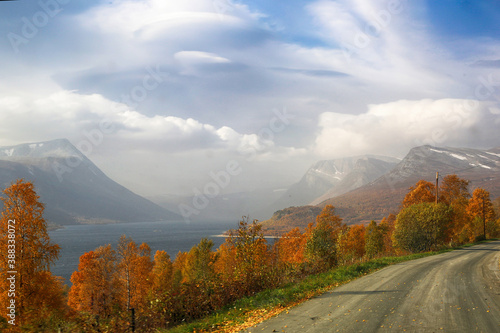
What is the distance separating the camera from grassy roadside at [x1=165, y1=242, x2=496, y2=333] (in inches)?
464

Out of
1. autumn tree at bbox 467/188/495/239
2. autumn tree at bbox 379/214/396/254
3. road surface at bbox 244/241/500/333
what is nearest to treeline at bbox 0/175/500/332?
autumn tree at bbox 467/188/495/239

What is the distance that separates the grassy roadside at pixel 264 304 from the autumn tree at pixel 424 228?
70.2ft

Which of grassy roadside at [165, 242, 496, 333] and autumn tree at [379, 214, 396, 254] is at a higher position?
grassy roadside at [165, 242, 496, 333]

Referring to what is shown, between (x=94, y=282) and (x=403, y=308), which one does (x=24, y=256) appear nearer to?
(x=403, y=308)

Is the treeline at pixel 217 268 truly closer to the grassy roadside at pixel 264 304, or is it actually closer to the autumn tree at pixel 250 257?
the autumn tree at pixel 250 257

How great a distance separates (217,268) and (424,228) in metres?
46.3

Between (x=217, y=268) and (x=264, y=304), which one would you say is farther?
(x=217, y=268)

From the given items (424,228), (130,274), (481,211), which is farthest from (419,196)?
(130,274)

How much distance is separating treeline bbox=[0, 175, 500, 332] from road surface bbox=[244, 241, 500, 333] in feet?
14.2

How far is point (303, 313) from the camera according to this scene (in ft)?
38.4

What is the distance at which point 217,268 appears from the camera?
70.1 meters

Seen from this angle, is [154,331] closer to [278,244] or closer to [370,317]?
[370,317]

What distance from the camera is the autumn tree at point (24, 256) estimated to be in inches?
805

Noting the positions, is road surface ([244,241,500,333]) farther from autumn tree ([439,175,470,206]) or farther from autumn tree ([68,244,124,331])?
autumn tree ([439,175,470,206])
